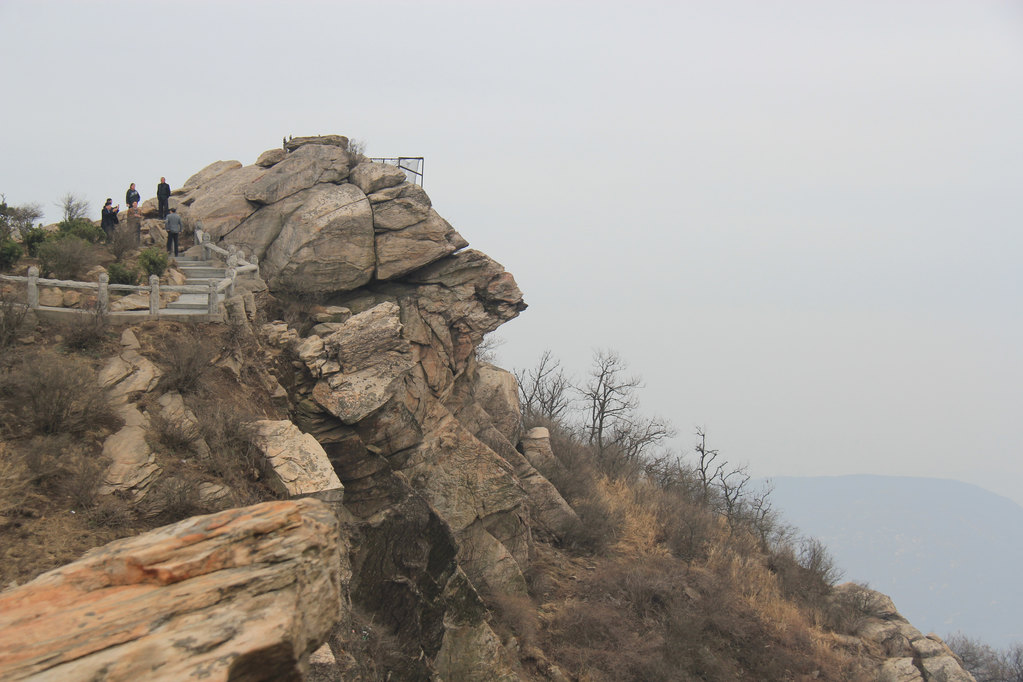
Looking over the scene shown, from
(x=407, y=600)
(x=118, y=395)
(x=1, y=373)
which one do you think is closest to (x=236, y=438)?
(x=118, y=395)

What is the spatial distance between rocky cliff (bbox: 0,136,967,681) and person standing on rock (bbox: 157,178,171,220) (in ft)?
2.97

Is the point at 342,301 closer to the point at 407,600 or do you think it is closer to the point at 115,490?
the point at 407,600

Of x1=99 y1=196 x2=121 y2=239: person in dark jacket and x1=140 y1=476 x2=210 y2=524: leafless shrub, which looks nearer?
x1=140 y1=476 x2=210 y2=524: leafless shrub

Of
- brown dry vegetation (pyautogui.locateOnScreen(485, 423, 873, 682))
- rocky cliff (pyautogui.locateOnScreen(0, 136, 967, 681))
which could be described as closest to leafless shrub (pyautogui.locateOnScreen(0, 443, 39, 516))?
rocky cliff (pyautogui.locateOnScreen(0, 136, 967, 681))

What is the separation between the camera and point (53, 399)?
475 inches

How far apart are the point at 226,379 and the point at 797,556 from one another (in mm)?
24121

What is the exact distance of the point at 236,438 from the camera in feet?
44.6

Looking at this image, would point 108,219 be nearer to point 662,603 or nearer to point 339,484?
point 339,484

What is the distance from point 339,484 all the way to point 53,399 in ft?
16.5

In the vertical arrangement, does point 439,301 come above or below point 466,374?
above

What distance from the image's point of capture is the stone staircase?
55.2 feet

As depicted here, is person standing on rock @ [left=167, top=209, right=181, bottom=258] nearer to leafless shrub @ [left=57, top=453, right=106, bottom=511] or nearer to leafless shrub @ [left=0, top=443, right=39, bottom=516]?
leafless shrub @ [left=57, top=453, right=106, bottom=511]

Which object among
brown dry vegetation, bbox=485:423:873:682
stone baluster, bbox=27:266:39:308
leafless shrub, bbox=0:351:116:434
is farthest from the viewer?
brown dry vegetation, bbox=485:423:873:682

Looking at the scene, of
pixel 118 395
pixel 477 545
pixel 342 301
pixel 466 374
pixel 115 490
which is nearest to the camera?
pixel 115 490
